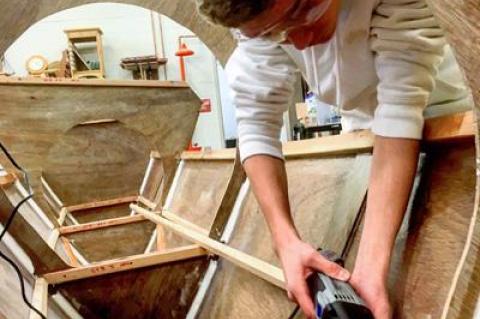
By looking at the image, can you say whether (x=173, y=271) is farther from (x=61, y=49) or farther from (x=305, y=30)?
(x=61, y=49)

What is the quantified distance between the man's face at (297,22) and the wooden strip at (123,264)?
94cm

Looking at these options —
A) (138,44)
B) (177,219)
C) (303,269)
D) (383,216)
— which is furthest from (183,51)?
(383,216)

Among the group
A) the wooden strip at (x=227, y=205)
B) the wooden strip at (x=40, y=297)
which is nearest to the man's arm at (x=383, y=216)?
the wooden strip at (x=40, y=297)

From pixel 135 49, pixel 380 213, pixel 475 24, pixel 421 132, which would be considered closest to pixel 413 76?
pixel 421 132

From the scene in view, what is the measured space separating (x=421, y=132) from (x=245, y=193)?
3.35 feet

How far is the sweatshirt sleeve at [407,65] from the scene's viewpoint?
73 cm

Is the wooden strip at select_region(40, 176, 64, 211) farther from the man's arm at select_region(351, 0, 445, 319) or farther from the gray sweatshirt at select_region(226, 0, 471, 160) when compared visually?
the man's arm at select_region(351, 0, 445, 319)

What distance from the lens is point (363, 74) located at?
867mm

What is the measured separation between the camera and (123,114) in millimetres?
2904

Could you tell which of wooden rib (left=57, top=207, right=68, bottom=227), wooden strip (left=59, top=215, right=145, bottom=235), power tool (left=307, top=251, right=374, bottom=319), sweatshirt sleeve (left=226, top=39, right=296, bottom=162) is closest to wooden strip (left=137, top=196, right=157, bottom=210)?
wooden strip (left=59, top=215, right=145, bottom=235)

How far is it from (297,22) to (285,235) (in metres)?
0.40

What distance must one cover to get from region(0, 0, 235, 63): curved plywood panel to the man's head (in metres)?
0.83

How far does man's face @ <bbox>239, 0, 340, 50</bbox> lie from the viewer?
0.69 meters

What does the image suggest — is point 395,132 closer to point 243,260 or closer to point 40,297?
point 243,260
